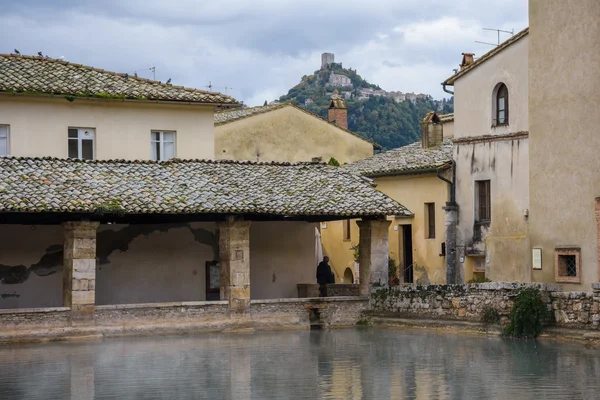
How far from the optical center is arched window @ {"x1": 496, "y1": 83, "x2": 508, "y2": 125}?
3244 cm

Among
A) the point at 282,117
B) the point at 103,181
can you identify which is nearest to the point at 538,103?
the point at 103,181

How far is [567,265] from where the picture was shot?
25.1 m

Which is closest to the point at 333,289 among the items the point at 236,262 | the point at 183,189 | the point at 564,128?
the point at 236,262

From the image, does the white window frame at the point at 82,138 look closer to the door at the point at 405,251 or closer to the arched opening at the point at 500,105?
the arched opening at the point at 500,105

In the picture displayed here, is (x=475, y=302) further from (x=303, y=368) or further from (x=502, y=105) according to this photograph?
(x=502, y=105)

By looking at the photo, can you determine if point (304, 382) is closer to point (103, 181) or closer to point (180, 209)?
point (180, 209)

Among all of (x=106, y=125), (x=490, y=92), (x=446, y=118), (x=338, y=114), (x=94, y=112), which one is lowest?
(x=106, y=125)

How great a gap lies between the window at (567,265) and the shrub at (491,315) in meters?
2.93

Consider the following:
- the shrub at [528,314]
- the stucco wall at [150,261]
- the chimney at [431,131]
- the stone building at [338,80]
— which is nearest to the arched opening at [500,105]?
the chimney at [431,131]

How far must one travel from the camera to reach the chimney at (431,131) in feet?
129

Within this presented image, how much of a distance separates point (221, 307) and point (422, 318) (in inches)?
186

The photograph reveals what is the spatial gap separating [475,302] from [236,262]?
19.0 ft

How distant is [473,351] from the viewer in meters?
19.8

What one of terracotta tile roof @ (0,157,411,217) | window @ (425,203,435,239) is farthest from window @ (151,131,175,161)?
window @ (425,203,435,239)
